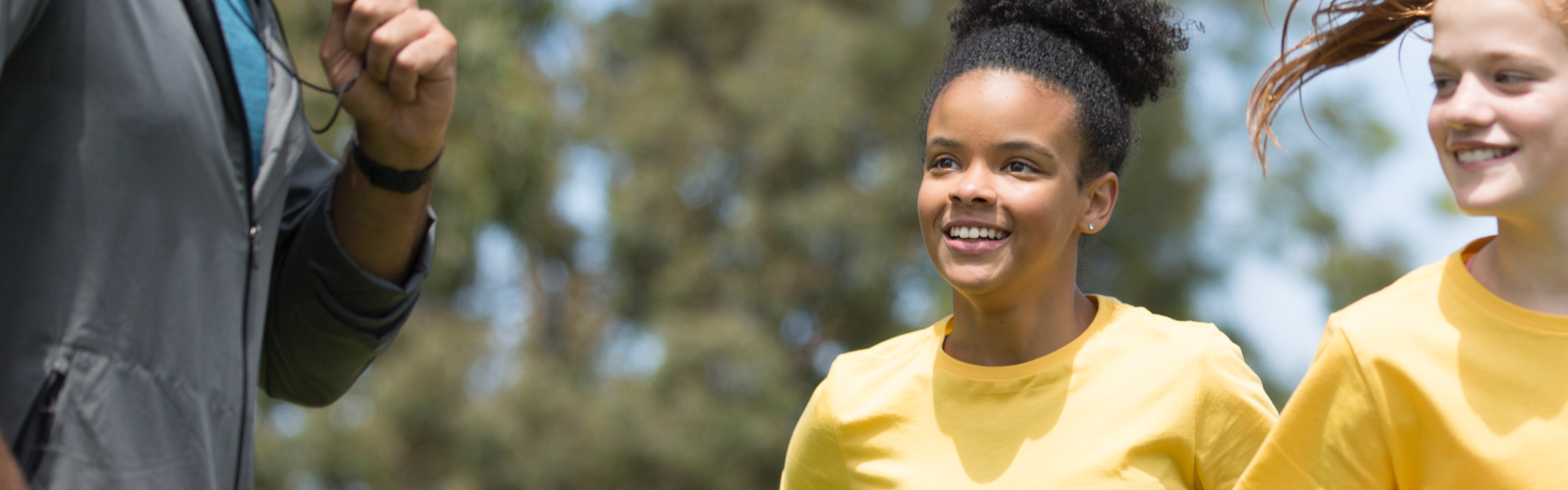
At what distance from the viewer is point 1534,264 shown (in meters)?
1.59

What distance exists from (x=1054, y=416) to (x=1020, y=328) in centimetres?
17

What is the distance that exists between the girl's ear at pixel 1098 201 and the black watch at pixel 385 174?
1041mm

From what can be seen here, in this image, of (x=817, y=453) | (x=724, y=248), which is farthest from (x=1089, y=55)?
(x=724, y=248)

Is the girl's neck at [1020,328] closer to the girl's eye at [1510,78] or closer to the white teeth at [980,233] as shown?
the white teeth at [980,233]

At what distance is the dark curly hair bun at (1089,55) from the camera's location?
2.22m

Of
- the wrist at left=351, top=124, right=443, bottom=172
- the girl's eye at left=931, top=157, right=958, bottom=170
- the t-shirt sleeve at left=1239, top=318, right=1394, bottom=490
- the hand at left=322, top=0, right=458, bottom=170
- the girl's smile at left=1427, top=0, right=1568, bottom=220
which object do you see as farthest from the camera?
the girl's eye at left=931, top=157, right=958, bottom=170

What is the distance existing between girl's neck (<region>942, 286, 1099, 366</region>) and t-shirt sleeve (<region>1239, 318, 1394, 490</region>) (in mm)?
552

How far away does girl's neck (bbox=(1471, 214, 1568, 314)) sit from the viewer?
1.57 metres

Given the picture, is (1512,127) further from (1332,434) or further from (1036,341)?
(1036,341)

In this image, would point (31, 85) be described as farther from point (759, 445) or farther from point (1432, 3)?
point (759, 445)

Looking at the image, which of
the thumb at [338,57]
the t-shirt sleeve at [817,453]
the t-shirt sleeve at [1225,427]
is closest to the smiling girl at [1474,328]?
the t-shirt sleeve at [1225,427]

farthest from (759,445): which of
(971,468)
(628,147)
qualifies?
(971,468)

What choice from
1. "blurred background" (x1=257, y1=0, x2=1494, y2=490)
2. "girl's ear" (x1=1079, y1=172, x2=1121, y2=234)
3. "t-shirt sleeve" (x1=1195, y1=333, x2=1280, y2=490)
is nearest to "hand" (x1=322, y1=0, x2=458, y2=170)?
"girl's ear" (x1=1079, y1=172, x2=1121, y2=234)

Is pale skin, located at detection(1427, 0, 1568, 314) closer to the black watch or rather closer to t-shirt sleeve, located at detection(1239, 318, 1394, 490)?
t-shirt sleeve, located at detection(1239, 318, 1394, 490)
